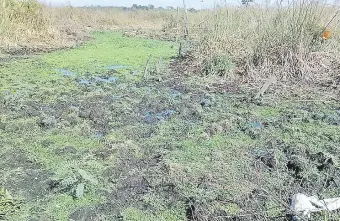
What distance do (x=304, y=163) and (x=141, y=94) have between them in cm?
267

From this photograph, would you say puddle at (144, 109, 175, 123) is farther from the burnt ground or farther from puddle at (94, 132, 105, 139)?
Answer: puddle at (94, 132, 105, 139)

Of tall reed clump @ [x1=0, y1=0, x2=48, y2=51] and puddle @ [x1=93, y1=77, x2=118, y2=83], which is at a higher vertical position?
tall reed clump @ [x1=0, y1=0, x2=48, y2=51]

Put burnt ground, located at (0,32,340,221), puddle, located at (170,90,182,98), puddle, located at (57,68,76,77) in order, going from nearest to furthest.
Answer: burnt ground, located at (0,32,340,221)
puddle, located at (170,90,182,98)
puddle, located at (57,68,76,77)

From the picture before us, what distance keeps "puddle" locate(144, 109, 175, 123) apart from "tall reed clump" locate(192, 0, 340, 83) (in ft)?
6.24

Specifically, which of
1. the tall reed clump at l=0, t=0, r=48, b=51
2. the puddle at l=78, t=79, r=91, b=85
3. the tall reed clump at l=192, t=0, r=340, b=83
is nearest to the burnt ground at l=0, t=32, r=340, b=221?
the puddle at l=78, t=79, r=91, b=85

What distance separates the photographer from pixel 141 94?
501 centimetres

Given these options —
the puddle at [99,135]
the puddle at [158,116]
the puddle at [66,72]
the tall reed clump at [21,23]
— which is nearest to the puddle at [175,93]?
the puddle at [158,116]

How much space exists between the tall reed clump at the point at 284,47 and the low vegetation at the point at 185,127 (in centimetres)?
2

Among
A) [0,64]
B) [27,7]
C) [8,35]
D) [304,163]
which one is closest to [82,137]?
[304,163]

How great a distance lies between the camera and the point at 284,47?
5.57m

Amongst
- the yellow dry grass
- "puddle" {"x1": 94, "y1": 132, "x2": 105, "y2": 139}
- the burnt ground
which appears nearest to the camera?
the burnt ground

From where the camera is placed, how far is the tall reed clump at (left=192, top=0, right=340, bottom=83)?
5.54 m

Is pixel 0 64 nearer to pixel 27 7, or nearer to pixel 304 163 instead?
pixel 27 7

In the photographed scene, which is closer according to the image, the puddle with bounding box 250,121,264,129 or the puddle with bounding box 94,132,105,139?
the puddle with bounding box 94,132,105,139
